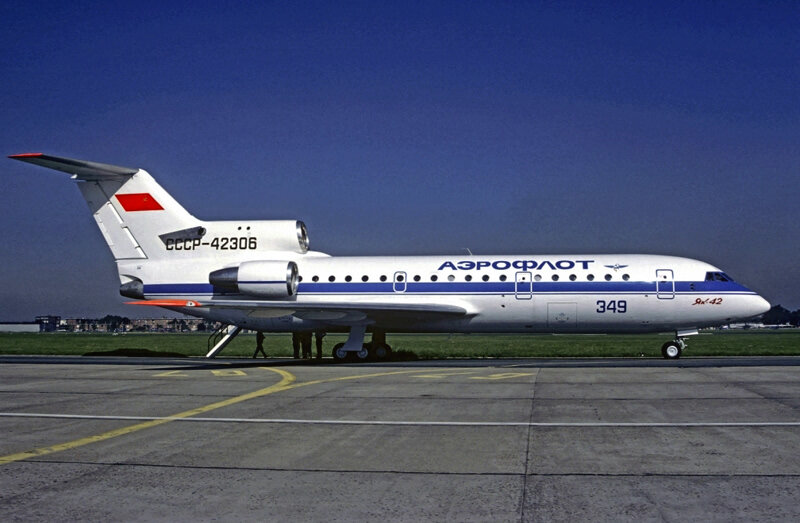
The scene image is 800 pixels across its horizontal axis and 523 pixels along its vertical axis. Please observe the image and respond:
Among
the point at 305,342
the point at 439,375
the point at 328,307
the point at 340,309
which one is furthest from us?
the point at 305,342

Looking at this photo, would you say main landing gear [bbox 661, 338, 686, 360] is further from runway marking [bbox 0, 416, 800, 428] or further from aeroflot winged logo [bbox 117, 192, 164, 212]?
aeroflot winged logo [bbox 117, 192, 164, 212]

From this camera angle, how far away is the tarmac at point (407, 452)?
21.0ft

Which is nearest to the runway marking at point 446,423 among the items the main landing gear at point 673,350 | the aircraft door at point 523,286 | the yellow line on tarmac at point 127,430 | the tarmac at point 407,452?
the tarmac at point 407,452

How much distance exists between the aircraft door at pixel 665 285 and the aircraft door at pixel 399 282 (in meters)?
9.60

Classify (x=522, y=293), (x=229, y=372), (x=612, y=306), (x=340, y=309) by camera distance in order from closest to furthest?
1. (x=229, y=372)
2. (x=340, y=309)
3. (x=612, y=306)
4. (x=522, y=293)

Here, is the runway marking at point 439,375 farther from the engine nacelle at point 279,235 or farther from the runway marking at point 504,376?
the engine nacelle at point 279,235

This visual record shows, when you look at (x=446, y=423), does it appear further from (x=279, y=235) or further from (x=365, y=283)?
(x=279, y=235)

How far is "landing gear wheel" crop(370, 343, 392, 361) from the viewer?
1200 inches

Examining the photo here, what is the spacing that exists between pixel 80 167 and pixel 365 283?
1189 cm

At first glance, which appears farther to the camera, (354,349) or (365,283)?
(365,283)

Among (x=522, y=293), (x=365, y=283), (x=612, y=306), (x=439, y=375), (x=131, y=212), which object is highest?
(x=131, y=212)

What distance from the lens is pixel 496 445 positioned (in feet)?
30.7

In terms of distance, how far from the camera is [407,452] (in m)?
8.97

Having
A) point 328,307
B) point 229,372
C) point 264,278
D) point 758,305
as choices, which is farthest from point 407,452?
point 758,305
